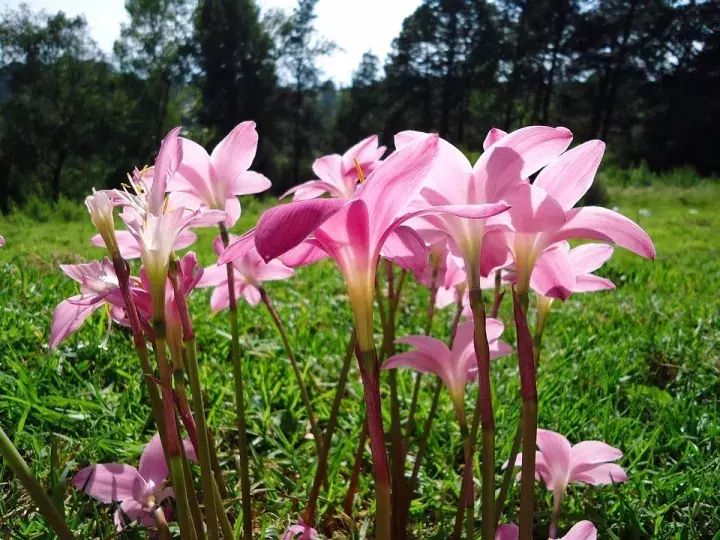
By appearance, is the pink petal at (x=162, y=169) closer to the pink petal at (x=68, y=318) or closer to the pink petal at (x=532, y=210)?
the pink petal at (x=68, y=318)

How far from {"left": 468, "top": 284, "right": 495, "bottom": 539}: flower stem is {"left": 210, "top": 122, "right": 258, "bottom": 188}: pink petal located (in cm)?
46

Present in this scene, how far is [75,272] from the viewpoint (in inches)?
30.0

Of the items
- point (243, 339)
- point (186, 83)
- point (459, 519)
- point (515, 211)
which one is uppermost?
point (186, 83)

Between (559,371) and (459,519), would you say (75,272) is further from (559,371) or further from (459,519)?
(559,371)

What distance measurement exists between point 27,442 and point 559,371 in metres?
1.75

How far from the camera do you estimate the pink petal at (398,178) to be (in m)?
0.55

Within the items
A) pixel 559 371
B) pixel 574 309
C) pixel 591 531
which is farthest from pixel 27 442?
pixel 574 309

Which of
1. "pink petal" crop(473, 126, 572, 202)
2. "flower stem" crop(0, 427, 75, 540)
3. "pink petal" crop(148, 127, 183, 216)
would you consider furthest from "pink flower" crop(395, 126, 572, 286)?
"flower stem" crop(0, 427, 75, 540)

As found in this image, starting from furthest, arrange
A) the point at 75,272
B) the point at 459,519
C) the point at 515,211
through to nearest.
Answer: the point at 459,519, the point at 75,272, the point at 515,211

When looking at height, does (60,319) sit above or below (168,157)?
below

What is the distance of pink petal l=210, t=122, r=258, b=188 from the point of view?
927 mm

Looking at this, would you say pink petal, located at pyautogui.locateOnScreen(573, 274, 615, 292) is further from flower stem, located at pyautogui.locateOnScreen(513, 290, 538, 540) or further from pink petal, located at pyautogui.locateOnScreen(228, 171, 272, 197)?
pink petal, located at pyautogui.locateOnScreen(228, 171, 272, 197)

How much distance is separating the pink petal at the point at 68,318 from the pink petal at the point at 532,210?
21.8 inches

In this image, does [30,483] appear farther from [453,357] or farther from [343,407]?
[343,407]
